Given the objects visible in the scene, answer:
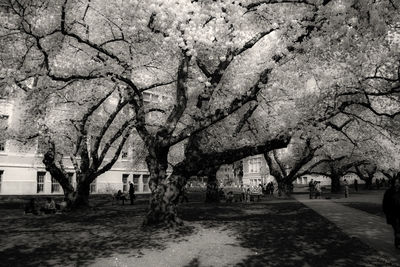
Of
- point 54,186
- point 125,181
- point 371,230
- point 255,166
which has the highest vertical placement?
point 255,166

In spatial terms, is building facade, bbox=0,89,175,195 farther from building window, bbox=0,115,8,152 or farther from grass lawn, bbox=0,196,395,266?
grass lawn, bbox=0,196,395,266

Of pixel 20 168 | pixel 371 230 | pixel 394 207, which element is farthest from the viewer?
pixel 20 168

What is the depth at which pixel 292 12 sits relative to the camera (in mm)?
14305

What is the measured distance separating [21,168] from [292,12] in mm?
33908

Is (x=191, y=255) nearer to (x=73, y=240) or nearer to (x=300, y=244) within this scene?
(x=300, y=244)

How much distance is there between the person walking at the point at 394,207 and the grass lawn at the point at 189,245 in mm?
769

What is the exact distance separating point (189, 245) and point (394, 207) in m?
5.78

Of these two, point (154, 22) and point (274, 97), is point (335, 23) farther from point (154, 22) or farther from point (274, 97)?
point (274, 97)

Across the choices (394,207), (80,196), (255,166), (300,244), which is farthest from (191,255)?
(255,166)

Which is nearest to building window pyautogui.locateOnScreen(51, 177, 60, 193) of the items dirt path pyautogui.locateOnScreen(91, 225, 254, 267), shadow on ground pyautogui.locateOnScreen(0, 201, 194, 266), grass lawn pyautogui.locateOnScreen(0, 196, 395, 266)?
shadow on ground pyautogui.locateOnScreen(0, 201, 194, 266)

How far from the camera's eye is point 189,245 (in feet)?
36.7

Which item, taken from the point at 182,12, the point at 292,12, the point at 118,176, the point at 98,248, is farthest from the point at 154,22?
the point at 118,176

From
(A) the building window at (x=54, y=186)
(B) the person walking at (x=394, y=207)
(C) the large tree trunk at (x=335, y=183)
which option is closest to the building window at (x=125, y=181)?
(A) the building window at (x=54, y=186)

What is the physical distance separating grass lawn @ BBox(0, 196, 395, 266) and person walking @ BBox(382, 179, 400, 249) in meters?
0.77
